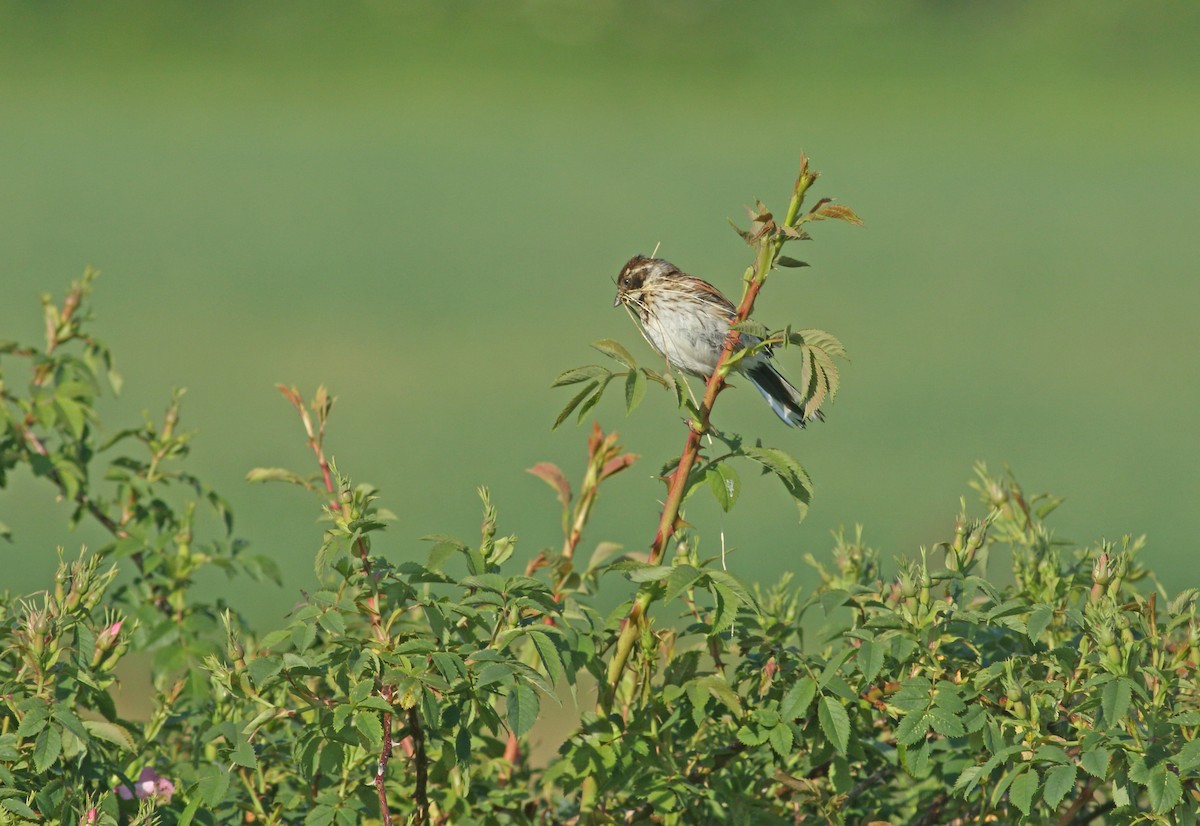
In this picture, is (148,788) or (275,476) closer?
(148,788)

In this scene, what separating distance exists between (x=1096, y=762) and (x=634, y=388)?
2.38 ft

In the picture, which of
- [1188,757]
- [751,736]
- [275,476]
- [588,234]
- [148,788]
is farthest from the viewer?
[588,234]

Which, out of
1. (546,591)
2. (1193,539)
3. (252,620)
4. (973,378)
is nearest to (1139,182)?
(973,378)

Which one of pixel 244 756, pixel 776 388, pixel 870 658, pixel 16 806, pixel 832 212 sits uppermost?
pixel 776 388

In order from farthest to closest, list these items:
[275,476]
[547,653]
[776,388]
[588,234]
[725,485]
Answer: [588,234], [776,388], [275,476], [725,485], [547,653]

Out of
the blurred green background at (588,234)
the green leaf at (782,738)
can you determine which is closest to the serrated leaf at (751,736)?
the green leaf at (782,738)

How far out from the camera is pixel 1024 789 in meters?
1.78

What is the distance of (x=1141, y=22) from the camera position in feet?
80.0

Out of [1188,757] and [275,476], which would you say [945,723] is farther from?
[275,476]

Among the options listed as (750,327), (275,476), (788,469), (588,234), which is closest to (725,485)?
(788,469)

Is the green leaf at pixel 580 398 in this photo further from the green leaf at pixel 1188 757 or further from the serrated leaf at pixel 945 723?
the green leaf at pixel 1188 757

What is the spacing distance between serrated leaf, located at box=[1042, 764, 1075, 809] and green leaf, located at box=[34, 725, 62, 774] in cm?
117

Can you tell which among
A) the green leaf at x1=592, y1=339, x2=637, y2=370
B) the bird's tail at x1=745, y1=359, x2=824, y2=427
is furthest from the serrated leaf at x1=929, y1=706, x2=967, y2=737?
the bird's tail at x1=745, y1=359, x2=824, y2=427

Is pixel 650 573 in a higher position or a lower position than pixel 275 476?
lower
